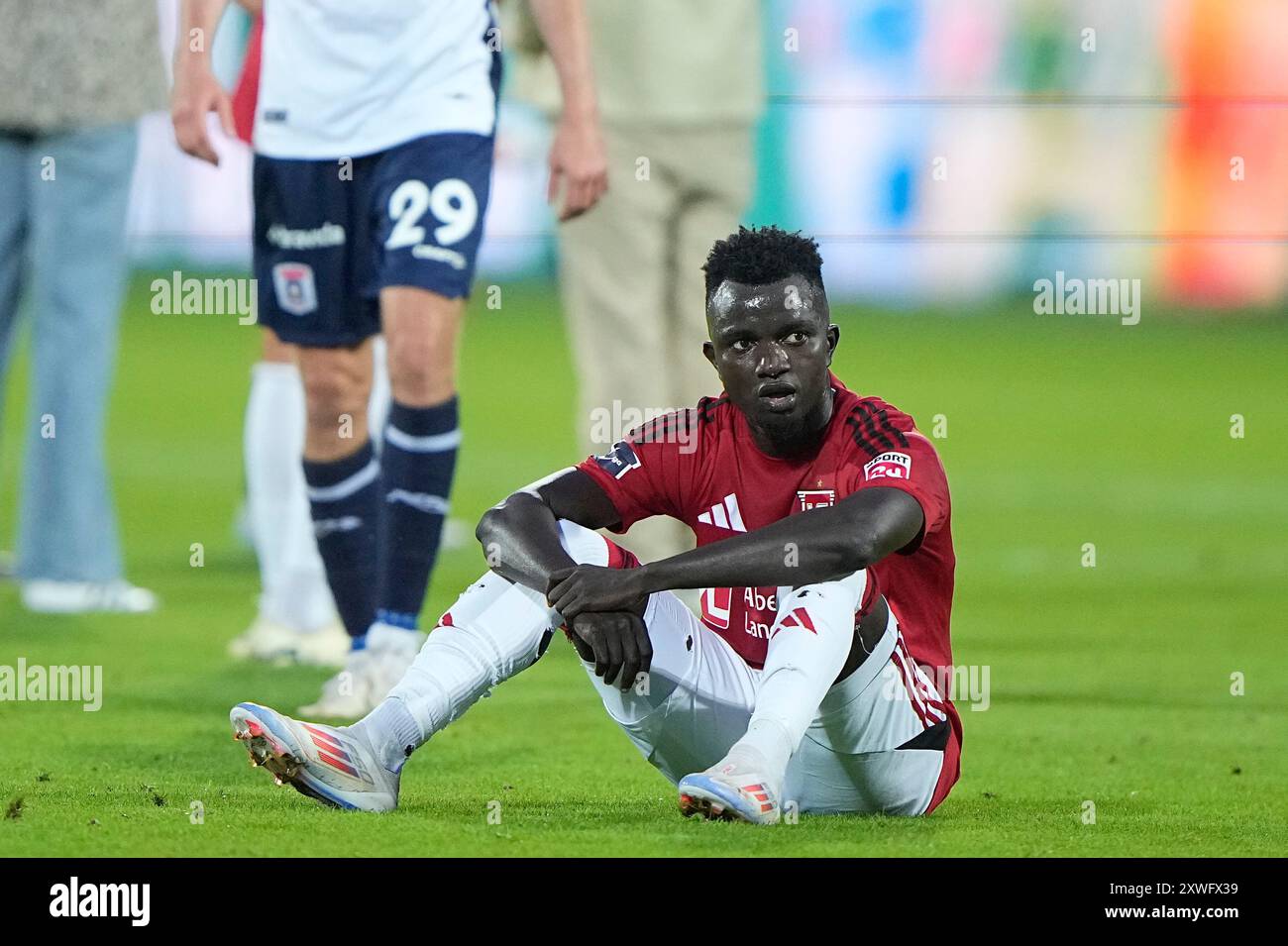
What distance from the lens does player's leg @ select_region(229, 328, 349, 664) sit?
7160 millimetres

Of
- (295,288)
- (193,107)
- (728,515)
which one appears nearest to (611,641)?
(728,515)

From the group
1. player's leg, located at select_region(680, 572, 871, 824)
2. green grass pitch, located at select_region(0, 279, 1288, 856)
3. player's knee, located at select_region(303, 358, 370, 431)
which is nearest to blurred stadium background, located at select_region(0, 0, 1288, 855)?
green grass pitch, located at select_region(0, 279, 1288, 856)

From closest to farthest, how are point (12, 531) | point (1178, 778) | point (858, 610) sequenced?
point (858, 610), point (1178, 778), point (12, 531)

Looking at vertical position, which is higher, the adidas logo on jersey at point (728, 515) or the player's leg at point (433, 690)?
the adidas logo on jersey at point (728, 515)

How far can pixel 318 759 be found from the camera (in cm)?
418

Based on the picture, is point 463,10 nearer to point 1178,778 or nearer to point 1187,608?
point 1178,778

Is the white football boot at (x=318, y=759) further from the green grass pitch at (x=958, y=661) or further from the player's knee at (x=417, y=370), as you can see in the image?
the player's knee at (x=417, y=370)

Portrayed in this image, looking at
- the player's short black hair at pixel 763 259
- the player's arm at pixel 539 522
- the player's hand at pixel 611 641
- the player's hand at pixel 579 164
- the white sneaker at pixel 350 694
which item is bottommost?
the white sneaker at pixel 350 694

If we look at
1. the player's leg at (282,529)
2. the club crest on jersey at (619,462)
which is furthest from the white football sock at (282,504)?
the club crest on jersey at (619,462)

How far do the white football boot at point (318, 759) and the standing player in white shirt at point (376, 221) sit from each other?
4.90 feet

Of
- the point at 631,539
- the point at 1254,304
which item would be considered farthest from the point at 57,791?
the point at 1254,304

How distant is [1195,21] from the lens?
17125mm

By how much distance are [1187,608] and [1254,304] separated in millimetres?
12209

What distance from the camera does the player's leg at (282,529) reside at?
23.5 feet
